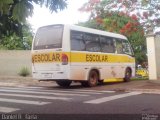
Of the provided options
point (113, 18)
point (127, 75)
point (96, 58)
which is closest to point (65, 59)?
point (96, 58)

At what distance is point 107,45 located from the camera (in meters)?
18.2

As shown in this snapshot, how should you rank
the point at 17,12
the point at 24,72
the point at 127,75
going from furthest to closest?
the point at 24,72, the point at 127,75, the point at 17,12

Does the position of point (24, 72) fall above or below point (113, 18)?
below

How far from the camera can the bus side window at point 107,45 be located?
17.7m

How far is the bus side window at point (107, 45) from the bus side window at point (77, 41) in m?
1.83

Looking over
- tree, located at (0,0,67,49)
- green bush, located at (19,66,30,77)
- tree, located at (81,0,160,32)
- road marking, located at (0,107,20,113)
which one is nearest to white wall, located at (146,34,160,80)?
tree, located at (81,0,160,32)

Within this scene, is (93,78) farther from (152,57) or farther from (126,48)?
(126,48)

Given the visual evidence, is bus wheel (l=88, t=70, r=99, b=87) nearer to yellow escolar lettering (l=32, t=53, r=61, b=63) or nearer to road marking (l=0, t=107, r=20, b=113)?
yellow escolar lettering (l=32, t=53, r=61, b=63)

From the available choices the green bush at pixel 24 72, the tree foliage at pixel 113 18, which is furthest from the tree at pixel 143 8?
the green bush at pixel 24 72

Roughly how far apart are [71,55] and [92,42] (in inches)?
80.9

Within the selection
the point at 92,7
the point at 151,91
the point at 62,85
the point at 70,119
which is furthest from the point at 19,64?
the point at 70,119

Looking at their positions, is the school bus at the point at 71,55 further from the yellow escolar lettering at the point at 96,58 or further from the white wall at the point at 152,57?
the white wall at the point at 152,57

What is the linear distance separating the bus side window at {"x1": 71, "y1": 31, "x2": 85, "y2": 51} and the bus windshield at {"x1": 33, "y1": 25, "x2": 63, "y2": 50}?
1.90ft

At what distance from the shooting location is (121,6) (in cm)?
1905
